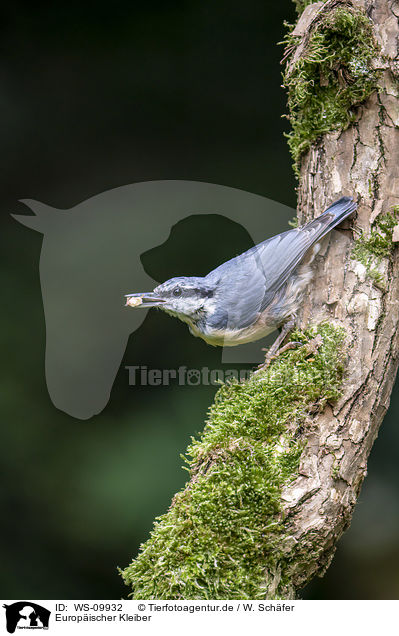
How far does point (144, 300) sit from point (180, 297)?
0.16 meters

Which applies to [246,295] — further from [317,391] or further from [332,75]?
[332,75]

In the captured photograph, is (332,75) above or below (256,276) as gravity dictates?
above

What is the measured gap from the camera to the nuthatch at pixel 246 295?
248 cm

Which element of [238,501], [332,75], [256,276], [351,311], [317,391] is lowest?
[238,501]

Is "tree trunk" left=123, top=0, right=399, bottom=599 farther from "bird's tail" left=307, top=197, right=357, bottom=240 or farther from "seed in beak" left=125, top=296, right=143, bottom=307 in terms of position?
"seed in beak" left=125, top=296, right=143, bottom=307

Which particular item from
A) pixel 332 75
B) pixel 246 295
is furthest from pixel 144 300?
pixel 332 75

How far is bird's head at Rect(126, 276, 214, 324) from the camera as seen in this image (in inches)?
99.7

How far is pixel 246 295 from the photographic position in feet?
8.46

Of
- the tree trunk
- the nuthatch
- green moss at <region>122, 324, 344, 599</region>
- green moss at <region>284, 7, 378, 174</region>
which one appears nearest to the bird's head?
the nuthatch

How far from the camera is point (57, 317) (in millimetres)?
3707

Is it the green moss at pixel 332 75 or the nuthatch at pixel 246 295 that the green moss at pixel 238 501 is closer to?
the nuthatch at pixel 246 295
